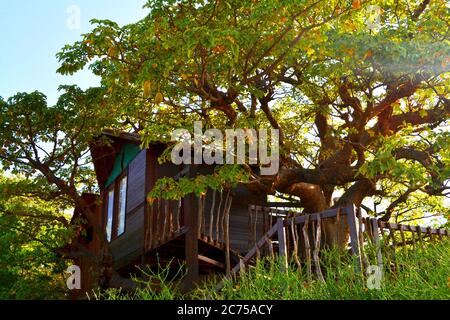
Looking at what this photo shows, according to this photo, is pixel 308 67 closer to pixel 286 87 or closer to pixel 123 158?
pixel 286 87

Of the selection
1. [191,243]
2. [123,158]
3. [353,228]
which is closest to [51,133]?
[123,158]

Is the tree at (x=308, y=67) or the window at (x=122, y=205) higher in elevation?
the tree at (x=308, y=67)

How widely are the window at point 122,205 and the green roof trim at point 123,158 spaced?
478mm

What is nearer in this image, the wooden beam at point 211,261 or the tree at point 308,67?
the tree at point 308,67

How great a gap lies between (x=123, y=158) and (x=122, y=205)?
170 centimetres

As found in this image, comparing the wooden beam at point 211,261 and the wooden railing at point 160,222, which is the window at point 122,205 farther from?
the wooden beam at point 211,261

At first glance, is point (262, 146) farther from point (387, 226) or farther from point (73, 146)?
point (73, 146)

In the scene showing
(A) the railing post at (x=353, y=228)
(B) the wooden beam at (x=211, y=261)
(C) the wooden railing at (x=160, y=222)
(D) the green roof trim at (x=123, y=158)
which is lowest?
(B) the wooden beam at (x=211, y=261)

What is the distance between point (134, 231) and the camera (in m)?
17.3

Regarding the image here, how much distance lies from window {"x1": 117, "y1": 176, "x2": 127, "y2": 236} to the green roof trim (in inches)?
18.8

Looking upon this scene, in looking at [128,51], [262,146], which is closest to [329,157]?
[262,146]

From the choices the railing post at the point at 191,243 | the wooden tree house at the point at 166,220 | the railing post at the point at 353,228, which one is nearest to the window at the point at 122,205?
the wooden tree house at the point at 166,220

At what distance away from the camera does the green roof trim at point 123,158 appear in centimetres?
1870

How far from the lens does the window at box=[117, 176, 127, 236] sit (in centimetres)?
1903
